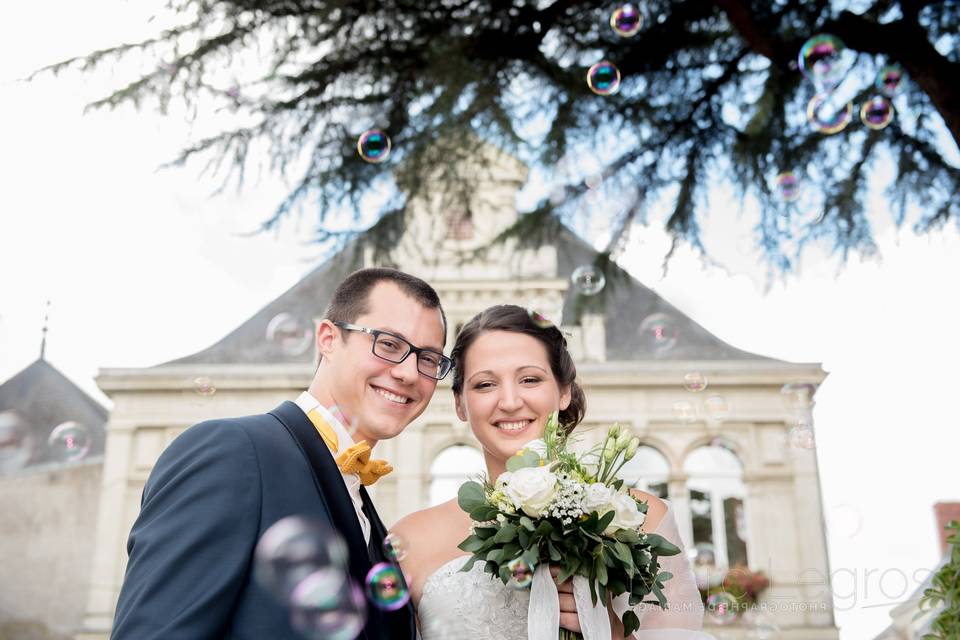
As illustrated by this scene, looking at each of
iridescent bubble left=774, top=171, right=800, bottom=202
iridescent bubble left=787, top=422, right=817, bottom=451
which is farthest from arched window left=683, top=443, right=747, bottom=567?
iridescent bubble left=774, top=171, right=800, bottom=202

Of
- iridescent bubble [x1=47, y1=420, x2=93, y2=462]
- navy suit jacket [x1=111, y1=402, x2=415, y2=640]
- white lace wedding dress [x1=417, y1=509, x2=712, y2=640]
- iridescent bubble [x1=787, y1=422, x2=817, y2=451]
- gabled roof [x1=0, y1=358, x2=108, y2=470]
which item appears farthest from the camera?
gabled roof [x1=0, y1=358, x2=108, y2=470]

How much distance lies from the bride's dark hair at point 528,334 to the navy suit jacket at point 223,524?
42.2 inches

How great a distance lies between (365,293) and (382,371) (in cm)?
26

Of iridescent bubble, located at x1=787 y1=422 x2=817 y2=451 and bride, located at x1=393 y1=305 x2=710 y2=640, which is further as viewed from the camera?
iridescent bubble, located at x1=787 y1=422 x2=817 y2=451

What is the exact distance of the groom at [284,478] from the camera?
1798mm

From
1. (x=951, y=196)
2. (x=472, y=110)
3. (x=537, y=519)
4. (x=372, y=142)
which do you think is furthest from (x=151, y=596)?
(x=951, y=196)

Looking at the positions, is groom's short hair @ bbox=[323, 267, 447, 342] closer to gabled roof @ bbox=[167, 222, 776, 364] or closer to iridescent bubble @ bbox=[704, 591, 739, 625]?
iridescent bubble @ bbox=[704, 591, 739, 625]

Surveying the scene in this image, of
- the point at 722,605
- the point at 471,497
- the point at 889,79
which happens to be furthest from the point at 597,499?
the point at 889,79

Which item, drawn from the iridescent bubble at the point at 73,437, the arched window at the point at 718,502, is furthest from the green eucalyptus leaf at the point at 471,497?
the arched window at the point at 718,502

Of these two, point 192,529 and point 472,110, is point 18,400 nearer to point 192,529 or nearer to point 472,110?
point 472,110

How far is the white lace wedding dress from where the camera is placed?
2.81 m

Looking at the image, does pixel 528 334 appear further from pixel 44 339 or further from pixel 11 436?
pixel 44 339

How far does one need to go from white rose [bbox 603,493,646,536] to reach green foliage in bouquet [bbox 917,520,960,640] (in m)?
1.86

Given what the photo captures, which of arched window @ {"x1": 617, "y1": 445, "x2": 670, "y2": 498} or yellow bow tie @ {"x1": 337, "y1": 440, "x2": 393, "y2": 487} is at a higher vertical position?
arched window @ {"x1": 617, "y1": 445, "x2": 670, "y2": 498}
